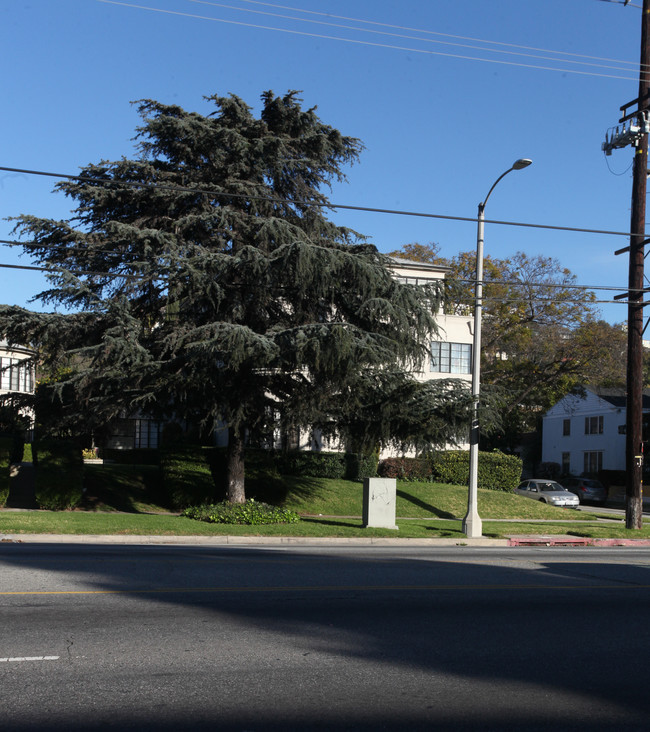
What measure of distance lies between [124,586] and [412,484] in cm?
2212

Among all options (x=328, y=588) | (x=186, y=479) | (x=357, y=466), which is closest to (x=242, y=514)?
(x=186, y=479)

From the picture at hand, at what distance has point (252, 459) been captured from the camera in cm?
2636

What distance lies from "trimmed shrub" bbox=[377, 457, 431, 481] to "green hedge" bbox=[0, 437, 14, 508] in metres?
15.1

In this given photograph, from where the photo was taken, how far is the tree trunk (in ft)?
72.3

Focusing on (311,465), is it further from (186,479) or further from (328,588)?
(328,588)

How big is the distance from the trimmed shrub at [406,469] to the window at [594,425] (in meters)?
24.8

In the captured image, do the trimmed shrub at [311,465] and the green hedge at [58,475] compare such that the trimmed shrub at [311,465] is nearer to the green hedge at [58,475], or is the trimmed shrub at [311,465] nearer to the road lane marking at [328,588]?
the green hedge at [58,475]

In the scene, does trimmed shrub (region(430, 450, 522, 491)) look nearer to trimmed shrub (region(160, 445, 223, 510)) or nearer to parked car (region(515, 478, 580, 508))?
parked car (region(515, 478, 580, 508))

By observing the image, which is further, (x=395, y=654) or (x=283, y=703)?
(x=395, y=654)

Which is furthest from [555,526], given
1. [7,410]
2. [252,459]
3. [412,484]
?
[7,410]

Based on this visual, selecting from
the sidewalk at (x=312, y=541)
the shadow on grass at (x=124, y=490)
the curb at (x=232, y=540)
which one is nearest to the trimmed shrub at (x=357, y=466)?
the shadow on grass at (x=124, y=490)

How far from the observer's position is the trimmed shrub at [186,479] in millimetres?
24219

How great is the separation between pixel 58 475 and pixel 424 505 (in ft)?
42.8

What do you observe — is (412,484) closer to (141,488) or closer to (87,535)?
(141,488)
